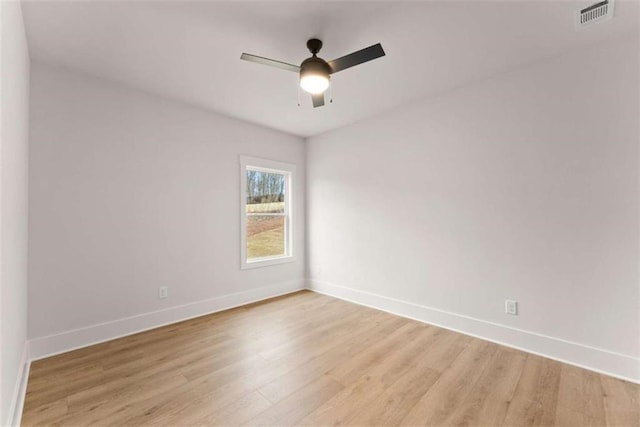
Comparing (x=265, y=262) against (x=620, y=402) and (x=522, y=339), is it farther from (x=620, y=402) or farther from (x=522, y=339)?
(x=620, y=402)

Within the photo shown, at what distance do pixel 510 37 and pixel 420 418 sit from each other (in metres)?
2.85

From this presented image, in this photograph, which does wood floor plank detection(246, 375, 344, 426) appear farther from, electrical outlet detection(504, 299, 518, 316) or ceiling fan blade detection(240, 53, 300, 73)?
ceiling fan blade detection(240, 53, 300, 73)

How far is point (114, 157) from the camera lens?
296 cm

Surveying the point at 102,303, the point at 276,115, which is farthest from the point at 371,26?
the point at 102,303

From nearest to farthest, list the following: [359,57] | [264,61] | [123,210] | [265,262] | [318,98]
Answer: [359,57], [264,61], [318,98], [123,210], [265,262]

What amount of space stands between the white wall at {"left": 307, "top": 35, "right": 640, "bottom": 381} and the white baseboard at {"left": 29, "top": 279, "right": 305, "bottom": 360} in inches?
64.5

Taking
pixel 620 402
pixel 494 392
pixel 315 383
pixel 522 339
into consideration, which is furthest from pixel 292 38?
pixel 620 402

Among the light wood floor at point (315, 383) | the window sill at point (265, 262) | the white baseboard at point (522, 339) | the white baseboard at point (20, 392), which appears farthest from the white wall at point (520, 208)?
the white baseboard at point (20, 392)

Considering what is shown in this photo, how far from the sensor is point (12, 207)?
68.2 inches

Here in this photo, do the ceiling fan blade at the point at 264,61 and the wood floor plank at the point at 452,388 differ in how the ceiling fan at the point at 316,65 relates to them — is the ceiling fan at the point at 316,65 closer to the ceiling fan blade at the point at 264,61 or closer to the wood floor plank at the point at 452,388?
the ceiling fan blade at the point at 264,61

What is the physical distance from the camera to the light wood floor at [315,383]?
1795 millimetres

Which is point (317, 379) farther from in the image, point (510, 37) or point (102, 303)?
point (510, 37)

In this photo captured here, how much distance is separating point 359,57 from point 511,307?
105 inches

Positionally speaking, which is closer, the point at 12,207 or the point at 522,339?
the point at 12,207
